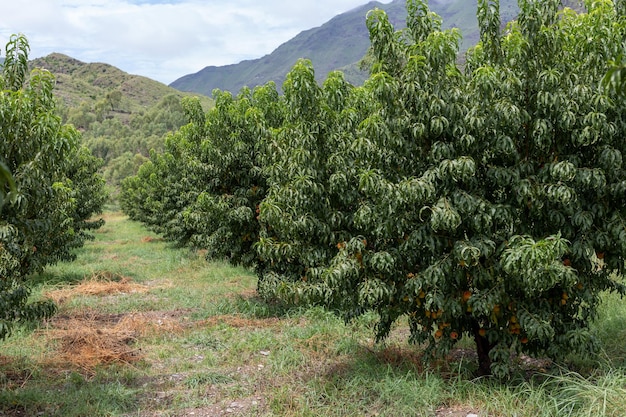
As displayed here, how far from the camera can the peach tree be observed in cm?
580

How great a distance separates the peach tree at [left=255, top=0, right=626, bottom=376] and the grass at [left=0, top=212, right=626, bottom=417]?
0.62 metres

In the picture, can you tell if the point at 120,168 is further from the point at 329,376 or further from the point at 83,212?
the point at 329,376

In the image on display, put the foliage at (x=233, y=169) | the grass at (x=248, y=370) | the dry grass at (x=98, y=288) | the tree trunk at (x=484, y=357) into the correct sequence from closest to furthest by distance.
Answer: the grass at (x=248, y=370)
the tree trunk at (x=484, y=357)
the foliage at (x=233, y=169)
the dry grass at (x=98, y=288)

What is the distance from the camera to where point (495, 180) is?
243 inches

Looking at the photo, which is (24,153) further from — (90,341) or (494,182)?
(494,182)

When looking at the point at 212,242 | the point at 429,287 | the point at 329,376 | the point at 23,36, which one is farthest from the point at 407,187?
the point at 212,242

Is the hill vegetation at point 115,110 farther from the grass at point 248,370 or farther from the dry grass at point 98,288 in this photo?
the grass at point 248,370

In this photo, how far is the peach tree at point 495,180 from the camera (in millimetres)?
5801

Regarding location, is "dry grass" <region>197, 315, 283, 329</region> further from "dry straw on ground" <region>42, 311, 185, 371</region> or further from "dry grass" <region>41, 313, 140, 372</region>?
"dry grass" <region>41, 313, 140, 372</region>

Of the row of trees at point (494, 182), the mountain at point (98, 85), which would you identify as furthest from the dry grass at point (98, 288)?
the mountain at point (98, 85)

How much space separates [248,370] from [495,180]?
485cm

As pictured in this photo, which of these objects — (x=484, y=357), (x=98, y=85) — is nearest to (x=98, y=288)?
(x=484, y=357)

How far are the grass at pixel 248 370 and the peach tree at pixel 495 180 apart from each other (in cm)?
62

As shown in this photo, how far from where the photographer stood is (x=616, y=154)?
18.9 ft
